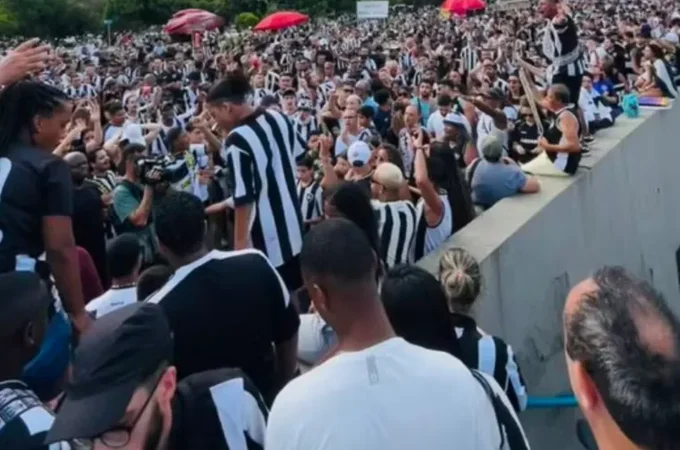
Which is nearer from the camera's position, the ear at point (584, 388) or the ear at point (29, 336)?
the ear at point (584, 388)

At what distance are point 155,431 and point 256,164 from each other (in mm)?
2550

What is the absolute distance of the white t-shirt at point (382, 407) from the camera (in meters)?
2.35

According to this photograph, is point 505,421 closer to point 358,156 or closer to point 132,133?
point 358,156

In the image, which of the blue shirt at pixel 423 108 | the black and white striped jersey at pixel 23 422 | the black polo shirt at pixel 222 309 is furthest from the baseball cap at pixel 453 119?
the black and white striped jersey at pixel 23 422

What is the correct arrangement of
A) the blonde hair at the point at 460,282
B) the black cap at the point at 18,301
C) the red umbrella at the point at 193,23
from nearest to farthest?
the black cap at the point at 18,301 → the blonde hair at the point at 460,282 → the red umbrella at the point at 193,23

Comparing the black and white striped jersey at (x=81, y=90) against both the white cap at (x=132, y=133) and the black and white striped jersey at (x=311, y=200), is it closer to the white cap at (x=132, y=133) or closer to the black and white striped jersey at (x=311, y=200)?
the white cap at (x=132, y=133)

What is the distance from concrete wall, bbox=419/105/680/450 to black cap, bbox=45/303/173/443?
303cm

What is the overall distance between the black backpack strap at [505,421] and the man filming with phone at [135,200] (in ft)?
12.2

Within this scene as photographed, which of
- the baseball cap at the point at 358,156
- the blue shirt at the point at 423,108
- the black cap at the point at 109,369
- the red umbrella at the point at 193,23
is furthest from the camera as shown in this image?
the red umbrella at the point at 193,23

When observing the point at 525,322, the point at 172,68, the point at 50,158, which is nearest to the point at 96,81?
the point at 172,68

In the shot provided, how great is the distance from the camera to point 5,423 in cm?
241

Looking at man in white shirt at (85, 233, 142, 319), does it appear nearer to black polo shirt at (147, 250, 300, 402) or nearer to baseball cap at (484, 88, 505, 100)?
black polo shirt at (147, 250, 300, 402)

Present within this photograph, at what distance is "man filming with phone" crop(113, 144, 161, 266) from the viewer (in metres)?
6.35

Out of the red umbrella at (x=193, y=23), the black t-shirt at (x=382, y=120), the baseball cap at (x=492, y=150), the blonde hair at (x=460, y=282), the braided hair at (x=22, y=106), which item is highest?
the braided hair at (x=22, y=106)
